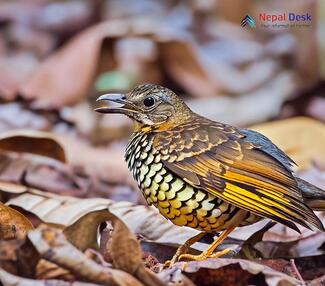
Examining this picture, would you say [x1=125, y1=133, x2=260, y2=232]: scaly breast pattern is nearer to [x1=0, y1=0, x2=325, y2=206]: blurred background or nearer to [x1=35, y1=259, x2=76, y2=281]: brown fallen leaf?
[x1=35, y1=259, x2=76, y2=281]: brown fallen leaf

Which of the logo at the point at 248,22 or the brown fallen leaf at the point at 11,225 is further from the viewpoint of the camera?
the logo at the point at 248,22

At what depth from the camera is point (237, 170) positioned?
4.43m

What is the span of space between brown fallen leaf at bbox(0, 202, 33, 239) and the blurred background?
1835 millimetres

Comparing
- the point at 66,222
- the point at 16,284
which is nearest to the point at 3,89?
the point at 66,222

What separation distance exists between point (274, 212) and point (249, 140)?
458mm

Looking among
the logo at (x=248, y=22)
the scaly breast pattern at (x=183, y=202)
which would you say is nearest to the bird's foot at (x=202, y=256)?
the scaly breast pattern at (x=183, y=202)

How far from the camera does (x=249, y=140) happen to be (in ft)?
15.1

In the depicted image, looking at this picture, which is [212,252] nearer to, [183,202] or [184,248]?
[184,248]

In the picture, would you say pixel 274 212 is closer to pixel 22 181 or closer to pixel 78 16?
pixel 22 181

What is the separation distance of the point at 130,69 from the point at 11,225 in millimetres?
4606

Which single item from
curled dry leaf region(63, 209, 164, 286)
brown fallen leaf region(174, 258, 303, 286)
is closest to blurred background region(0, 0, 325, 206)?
brown fallen leaf region(174, 258, 303, 286)

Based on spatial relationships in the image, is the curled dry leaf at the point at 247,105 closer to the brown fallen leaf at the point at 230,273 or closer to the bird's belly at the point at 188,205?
the bird's belly at the point at 188,205

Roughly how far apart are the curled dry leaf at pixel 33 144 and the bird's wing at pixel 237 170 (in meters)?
1.65

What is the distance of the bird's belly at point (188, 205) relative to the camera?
4449 millimetres
